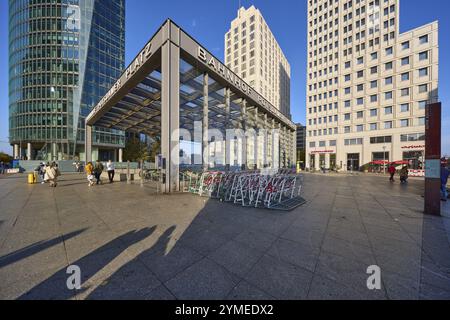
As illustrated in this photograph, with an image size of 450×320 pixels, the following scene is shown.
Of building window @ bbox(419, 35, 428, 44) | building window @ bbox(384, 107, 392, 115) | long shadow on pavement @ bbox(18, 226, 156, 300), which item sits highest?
building window @ bbox(419, 35, 428, 44)

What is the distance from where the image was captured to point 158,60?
10.5 metres

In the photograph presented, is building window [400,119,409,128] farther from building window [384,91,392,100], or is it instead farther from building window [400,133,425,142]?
building window [384,91,392,100]

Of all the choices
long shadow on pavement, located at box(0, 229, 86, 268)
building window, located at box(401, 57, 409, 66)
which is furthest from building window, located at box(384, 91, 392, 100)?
long shadow on pavement, located at box(0, 229, 86, 268)

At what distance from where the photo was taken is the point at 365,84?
1490 inches

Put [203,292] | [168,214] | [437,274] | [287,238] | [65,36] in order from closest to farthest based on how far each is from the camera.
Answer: [203,292]
[437,274]
[287,238]
[168,214]
[65,36]

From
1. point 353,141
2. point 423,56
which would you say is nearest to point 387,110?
point 353,141

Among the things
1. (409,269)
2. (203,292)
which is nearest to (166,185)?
(203,292)

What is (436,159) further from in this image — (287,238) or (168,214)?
(168,214)

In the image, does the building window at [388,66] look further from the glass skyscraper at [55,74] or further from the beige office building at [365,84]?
the glass skyscraper at [55,74]

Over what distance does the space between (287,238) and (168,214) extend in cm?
348

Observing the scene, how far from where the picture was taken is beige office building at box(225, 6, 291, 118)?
163 ft

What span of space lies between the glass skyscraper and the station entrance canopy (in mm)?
23352

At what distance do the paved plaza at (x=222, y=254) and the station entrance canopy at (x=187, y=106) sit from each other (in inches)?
189

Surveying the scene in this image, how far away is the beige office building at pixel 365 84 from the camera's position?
106 ft
